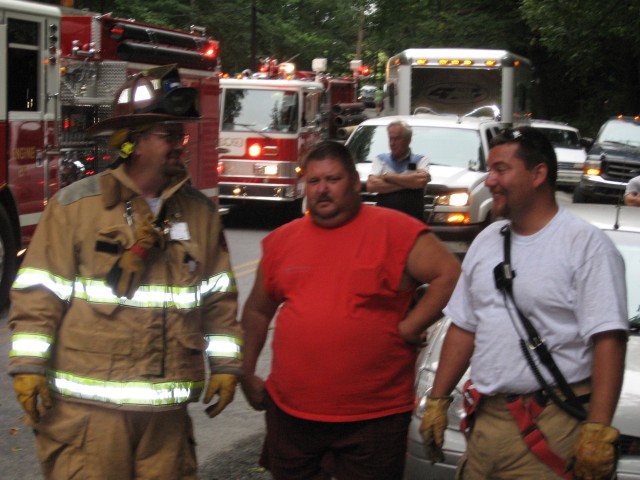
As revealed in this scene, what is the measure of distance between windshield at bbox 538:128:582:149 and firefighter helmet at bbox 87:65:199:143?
25.7 meters

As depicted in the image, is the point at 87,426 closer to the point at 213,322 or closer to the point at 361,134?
the point at 213,322

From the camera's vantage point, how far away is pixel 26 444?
6672mm

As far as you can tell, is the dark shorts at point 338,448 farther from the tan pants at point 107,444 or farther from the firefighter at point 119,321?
the tan pants at point 107,444

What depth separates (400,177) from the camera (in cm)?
887

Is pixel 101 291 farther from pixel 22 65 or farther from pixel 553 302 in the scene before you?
pixel 22 65

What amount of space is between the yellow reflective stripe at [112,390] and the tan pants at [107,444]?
5cm

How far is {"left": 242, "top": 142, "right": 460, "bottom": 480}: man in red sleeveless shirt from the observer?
4.03 m

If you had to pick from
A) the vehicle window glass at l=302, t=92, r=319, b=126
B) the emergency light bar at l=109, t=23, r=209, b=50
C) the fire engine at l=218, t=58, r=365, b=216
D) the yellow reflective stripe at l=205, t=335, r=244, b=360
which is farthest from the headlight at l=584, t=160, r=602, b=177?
the yellow reflective stripe at l=205, t=335, r=244, b=360

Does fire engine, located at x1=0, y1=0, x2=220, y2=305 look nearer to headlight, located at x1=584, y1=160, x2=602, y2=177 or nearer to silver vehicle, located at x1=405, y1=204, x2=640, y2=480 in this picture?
silver vehicle, located at x1=405, y1=204, x2=640, y2=480

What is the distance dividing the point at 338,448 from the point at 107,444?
0.85m

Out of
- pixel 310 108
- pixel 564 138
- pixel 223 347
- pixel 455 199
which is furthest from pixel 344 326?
pixel 564 138

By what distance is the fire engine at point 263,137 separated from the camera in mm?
18906

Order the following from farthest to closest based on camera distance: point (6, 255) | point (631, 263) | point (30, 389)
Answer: point (6, 255)
point (631, 263)
point (30, 389)

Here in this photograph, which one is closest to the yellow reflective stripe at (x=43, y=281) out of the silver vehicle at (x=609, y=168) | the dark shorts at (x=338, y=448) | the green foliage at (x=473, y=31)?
the dark shorts at (x=338, y=448)
